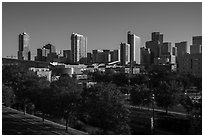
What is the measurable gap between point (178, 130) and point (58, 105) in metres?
2.29

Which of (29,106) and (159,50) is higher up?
(159,50)

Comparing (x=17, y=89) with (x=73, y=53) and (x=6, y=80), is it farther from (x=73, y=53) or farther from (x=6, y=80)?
(x=73, y=53)

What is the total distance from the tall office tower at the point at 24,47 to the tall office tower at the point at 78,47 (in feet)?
23.6

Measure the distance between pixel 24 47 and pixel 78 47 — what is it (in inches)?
373

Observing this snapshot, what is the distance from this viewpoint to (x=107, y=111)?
4.14 meters

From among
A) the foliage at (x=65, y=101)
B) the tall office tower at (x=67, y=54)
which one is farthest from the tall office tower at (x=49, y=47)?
the foliage at (x=65, y=101)

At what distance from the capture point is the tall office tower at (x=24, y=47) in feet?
58.5

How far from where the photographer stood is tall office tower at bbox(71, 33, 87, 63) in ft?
90.7

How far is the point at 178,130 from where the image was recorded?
4977 millimetres

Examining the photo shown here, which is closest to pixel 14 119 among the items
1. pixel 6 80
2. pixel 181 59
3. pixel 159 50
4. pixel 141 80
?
pixel 6 80

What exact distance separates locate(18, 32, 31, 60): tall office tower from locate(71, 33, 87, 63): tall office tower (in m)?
7.21

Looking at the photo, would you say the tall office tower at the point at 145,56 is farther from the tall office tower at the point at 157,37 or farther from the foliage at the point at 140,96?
the foliage at the point at 140,96

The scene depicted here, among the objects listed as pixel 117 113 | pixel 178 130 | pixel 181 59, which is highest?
pixel 181 59

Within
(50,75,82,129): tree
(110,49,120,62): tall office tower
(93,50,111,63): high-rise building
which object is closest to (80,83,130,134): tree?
(50,75,82,129): tree
